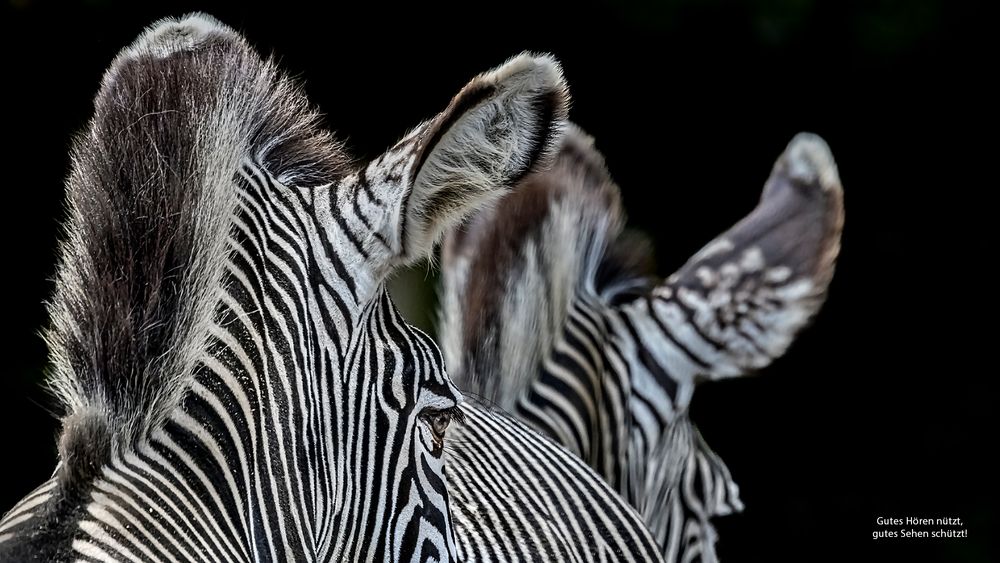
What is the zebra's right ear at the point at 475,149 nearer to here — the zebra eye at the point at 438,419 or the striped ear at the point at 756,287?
the zebra eye at the point at 438,419

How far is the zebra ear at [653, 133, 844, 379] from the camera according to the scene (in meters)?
3.53


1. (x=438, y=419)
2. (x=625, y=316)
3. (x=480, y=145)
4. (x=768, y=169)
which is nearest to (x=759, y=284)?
(x=625, y=316)

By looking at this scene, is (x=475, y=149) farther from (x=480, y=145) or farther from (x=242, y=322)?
(x=242, y=322)

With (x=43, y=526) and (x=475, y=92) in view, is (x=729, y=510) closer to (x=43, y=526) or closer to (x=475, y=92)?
(x=475, y=92)

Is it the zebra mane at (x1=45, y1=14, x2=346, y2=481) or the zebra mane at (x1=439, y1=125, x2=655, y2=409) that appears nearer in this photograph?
the zebra mane at (x1=45, y1=14, x2=346, y2=481)

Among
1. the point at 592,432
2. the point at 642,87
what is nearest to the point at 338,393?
the point at 592,432

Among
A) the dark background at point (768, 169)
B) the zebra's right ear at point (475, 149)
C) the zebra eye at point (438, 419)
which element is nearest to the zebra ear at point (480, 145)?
the zebra's right ear at point (475, 149)

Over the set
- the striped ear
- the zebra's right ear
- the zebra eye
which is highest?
the striped ear

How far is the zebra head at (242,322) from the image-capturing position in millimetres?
1476

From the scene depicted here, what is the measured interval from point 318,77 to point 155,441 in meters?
5.88

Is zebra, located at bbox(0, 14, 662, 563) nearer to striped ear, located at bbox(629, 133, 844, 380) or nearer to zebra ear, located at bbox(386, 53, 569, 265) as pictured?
zebra ear, located at bbox(386, 53, 569, 265)

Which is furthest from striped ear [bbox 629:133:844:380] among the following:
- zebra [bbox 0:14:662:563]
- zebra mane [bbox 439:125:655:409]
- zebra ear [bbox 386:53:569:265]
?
zebra ear [bbox 386:53:569:265]

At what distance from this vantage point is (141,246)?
1.53 metres

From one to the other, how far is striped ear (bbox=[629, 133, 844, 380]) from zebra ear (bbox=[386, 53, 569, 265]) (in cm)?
181
